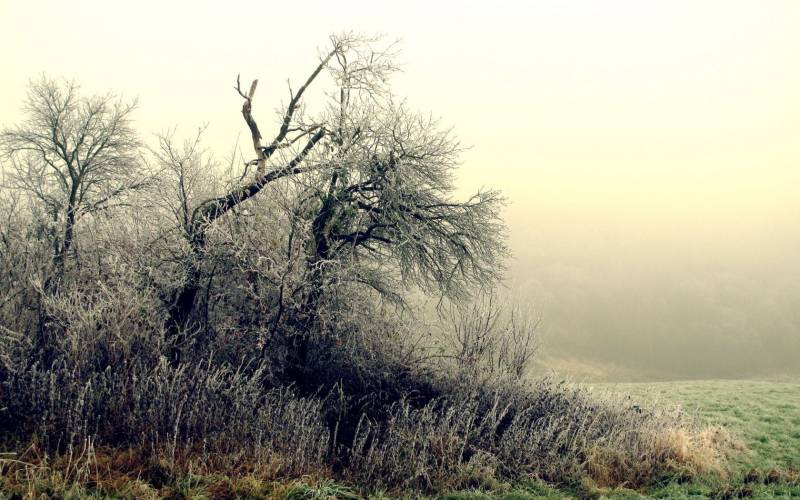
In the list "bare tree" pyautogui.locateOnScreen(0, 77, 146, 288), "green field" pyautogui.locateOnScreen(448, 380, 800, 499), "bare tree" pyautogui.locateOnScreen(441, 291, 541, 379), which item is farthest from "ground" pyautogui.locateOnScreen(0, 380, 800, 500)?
"bare tree" pyautogui.locateOnScreen(0, 77, 146, 288)

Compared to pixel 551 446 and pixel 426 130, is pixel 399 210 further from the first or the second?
pixel 551 446

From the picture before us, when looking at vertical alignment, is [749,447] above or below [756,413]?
below

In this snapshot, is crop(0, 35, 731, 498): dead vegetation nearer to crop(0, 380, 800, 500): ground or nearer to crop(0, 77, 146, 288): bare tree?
crop(0, 380, 800, 500): ground

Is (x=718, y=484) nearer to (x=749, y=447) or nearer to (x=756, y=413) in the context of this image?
(x=749, y=447)

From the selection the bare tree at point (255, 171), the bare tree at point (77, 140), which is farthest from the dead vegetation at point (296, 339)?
the bare tree at point (77, 140)

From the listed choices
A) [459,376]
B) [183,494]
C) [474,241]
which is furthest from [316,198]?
[183,494]

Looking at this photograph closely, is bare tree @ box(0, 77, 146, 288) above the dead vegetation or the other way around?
above

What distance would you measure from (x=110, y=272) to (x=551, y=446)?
9.63 m

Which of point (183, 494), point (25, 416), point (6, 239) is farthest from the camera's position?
point (6, 239)

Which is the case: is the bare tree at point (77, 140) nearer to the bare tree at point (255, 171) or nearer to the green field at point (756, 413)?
the bare tree at point (255, 171)

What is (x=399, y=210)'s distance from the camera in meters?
13.6

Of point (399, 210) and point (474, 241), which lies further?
point (474, 241)

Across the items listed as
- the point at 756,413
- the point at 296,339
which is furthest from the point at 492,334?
the point at 756,413

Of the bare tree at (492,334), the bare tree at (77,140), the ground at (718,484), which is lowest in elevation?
the ground at (718,484)
